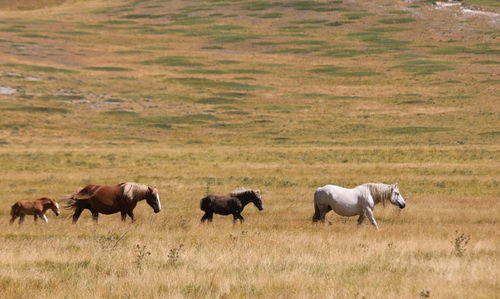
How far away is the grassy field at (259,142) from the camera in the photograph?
10555 mm

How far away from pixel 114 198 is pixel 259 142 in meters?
39.7

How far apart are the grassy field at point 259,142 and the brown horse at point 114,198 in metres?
0.66

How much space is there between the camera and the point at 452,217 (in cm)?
1936

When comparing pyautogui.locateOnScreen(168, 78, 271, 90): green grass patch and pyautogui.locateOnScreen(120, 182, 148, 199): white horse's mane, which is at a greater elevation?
pyautogui.locateOnScreen(120, 182, 148, 199): white horse's mane

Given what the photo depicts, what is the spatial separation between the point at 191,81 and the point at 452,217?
76.6 metres

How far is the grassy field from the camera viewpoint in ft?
34.6

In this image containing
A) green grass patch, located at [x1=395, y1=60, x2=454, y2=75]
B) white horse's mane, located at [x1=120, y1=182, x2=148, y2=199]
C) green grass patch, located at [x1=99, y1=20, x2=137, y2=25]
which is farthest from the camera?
green grass patch, located at [x1=99, y1=20, x2=137, y2=25]

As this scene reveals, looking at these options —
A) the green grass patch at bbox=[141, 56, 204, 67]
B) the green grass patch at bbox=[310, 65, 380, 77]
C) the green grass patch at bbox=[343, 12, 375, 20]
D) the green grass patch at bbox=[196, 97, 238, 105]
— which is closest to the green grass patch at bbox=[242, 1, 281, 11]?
the green grass patch at bbox=[343, 12, 375, 20]

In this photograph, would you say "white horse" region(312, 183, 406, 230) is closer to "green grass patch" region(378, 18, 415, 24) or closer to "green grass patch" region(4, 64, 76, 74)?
"green grass patch" region(4, 64, 76, 74)

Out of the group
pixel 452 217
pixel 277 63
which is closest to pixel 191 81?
pixel 277 63

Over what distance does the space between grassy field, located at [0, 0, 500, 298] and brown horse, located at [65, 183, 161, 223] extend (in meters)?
0.66

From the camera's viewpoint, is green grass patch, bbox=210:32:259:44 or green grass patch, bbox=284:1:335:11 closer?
green grass patch, bbox=210:32:259:44

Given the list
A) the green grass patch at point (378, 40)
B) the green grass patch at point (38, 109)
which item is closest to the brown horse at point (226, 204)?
the green grass patch at point (38, 109)

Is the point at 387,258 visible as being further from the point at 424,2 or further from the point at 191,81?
the point at 424,2
